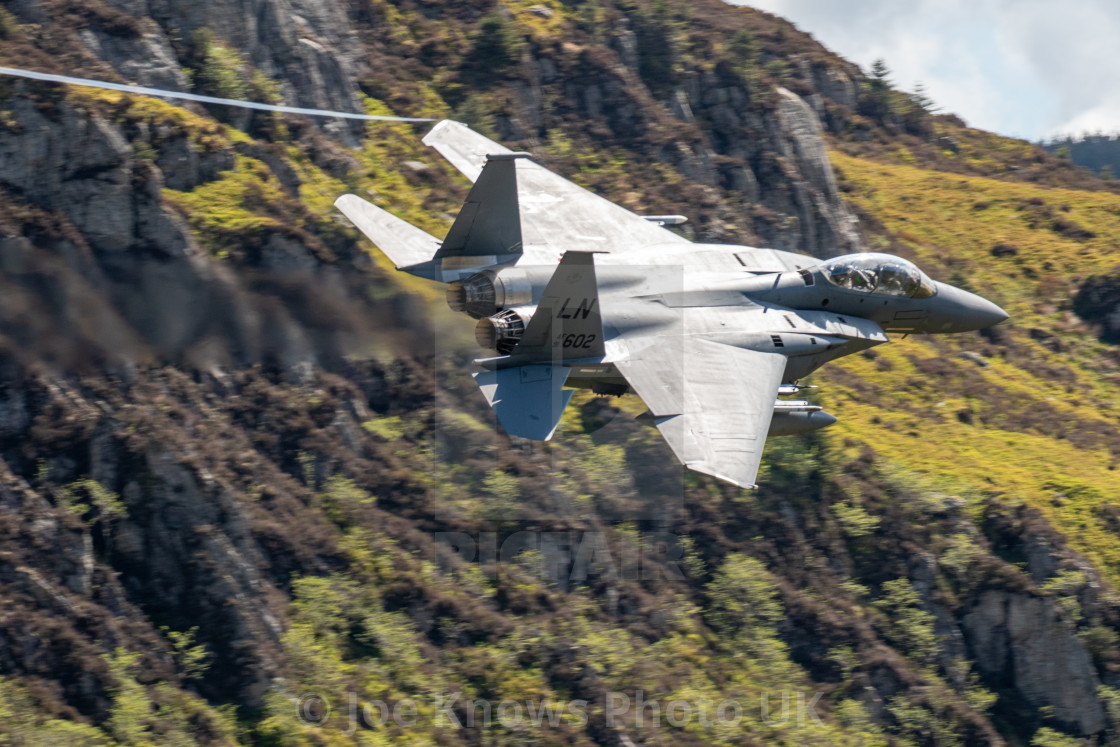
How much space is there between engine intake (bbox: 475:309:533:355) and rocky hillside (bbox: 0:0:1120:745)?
5.14 metres

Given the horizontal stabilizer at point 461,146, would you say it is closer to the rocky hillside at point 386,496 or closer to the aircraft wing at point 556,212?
the aircraft wing at point 556,212

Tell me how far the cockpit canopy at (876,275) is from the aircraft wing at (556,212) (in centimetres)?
329

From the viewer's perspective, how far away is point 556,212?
22.5m

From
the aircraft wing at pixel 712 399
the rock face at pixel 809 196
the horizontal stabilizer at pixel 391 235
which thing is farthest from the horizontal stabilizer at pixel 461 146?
the rock face at pixel 809 196

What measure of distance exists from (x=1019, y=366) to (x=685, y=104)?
50.2ft

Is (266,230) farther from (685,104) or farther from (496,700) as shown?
(685,104)

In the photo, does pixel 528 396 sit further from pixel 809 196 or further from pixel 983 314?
pixel 809 196

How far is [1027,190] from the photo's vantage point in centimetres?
4747

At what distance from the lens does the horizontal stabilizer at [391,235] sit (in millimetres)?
19531

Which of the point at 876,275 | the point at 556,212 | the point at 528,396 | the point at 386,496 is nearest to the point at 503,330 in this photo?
the point at 528,396

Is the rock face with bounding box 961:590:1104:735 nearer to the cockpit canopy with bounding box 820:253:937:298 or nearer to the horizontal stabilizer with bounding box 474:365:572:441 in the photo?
the cockpit canopy with bounding box 820:253:937:298

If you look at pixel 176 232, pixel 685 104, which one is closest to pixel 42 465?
pixel 176 232

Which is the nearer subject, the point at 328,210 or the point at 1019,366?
the point at 328,210

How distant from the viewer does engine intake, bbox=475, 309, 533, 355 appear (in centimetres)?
1762
